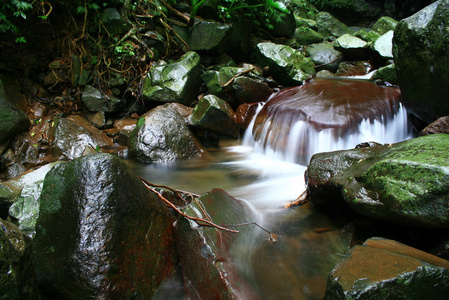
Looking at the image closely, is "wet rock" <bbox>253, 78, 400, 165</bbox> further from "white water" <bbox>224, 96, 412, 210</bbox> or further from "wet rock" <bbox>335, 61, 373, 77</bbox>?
"wet rock" <bbox>335, 61, 373, 77</bbox>

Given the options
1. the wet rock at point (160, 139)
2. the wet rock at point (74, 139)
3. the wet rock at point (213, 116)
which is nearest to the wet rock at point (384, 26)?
the wet rock at point (213, 116)

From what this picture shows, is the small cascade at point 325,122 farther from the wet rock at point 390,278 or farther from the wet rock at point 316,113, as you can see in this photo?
the wet rock at point 390,278

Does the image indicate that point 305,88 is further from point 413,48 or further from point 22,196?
point 22,196

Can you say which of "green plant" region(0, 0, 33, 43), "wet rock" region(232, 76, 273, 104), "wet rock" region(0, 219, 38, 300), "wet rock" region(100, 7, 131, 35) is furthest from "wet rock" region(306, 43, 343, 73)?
"wet rock" region(0, 219, 38, 300)

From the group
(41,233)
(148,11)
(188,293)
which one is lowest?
(188,293)

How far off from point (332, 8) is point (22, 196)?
16197 millimetres

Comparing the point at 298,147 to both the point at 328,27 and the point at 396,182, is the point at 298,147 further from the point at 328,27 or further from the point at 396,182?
the point at 328,27

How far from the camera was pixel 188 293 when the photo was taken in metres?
1.96

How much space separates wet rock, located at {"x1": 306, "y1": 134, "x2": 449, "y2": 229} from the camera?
190 cm

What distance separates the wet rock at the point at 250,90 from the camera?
6172 millimetres

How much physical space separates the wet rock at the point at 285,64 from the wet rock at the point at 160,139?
10.9 ft

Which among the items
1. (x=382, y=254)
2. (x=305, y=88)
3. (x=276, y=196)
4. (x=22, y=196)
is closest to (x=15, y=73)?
(x=22, y=196)

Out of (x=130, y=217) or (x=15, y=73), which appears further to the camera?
(x=15, y=73)

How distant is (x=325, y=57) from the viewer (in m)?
8.52
